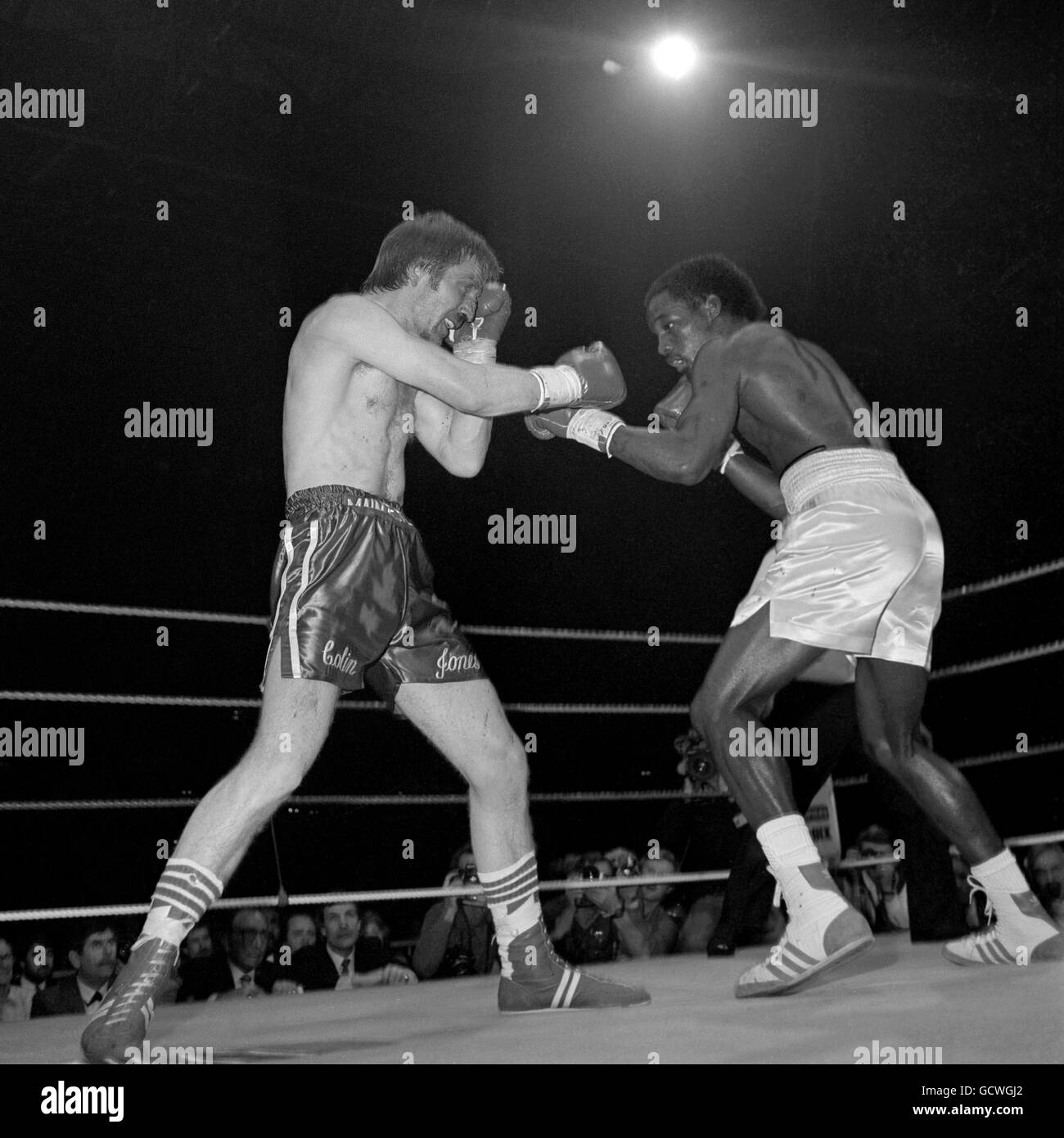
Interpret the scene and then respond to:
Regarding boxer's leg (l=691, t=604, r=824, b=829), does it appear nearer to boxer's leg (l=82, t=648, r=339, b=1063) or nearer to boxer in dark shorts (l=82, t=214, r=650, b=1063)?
boxer in dark shorts (l=82, t=214, r=650, b=1063)

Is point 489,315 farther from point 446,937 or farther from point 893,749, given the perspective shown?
point 446,937

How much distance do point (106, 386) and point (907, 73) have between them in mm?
3403

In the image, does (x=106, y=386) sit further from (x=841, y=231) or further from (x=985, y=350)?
(x=985, y=350)

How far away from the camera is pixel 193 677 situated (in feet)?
17.0

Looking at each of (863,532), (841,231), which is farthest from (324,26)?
(863,532)

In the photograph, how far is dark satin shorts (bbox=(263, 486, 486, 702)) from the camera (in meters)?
1.76

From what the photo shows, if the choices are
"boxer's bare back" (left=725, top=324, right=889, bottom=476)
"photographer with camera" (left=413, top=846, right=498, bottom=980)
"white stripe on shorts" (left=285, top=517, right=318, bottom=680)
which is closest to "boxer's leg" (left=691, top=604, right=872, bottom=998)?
"boxer's bare back" (left=725, top=324, right=889, bottom=476)

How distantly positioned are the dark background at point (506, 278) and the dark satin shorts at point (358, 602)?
240cm

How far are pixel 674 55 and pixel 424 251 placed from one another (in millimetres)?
3118

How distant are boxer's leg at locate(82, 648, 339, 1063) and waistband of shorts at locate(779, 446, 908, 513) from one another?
880 millimetres

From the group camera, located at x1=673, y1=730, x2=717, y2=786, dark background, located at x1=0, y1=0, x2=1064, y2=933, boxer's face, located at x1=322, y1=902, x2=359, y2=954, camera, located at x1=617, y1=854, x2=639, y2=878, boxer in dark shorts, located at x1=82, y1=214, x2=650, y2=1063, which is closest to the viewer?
boxer in dark shorts, located at x1=82, y1=214, x2=650, y2=1063

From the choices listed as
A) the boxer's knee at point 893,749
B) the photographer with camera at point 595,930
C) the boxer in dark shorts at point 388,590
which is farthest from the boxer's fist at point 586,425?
the photographer with camera at point 595,930

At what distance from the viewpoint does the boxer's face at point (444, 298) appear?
2.02 metres

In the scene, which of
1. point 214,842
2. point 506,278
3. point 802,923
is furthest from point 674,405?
point 506,278
